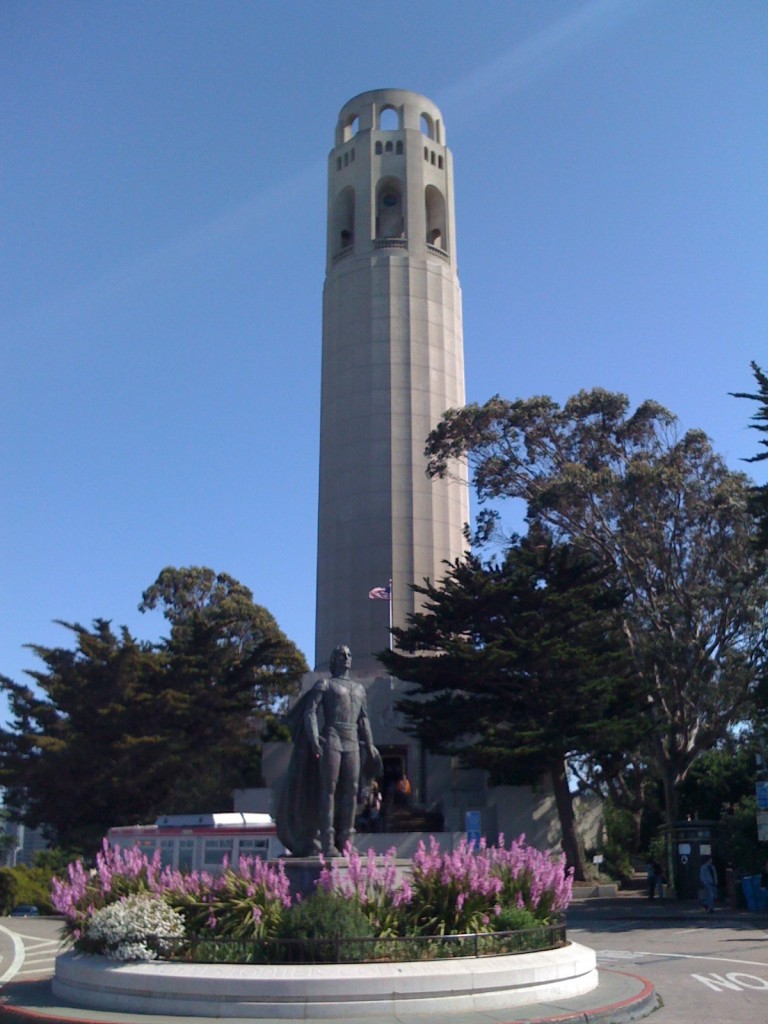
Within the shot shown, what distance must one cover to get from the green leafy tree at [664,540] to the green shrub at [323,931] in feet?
73.2

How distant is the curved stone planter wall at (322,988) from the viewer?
8898mm

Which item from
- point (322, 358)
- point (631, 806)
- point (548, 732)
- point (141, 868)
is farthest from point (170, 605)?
point (141, 868)

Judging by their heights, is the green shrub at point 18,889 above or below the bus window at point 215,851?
below

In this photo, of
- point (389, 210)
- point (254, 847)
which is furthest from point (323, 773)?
point (389, 210)

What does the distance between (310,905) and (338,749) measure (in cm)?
287

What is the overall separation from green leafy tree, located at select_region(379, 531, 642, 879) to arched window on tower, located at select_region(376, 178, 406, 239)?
28.0 m

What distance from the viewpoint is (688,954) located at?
15.4 meters

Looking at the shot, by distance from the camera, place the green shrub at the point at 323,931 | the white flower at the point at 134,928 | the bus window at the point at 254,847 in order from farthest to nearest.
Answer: the bus window at the point at 254,847, the white flower at the point at 134,928, the green shrub at the point at 323,931

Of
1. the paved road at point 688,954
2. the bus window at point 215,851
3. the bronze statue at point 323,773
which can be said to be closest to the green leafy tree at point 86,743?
the bus window at point 215,851

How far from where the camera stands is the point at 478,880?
34.7 feet

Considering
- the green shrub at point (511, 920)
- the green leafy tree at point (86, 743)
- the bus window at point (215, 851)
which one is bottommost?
the green shrub at point (511, 920)

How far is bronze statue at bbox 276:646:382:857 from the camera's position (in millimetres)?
12469

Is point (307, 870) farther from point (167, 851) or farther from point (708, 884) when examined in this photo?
point (708, 884)

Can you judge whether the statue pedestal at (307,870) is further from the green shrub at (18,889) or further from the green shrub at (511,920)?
the green shrub at (18,889)
